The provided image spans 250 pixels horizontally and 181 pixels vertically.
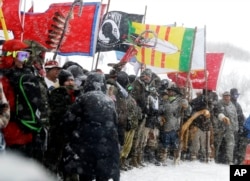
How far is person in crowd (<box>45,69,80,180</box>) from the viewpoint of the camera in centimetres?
602

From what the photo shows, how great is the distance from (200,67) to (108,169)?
274 inches

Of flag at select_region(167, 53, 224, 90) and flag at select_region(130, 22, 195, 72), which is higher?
flag at select_region(130, 22, 195, 72)

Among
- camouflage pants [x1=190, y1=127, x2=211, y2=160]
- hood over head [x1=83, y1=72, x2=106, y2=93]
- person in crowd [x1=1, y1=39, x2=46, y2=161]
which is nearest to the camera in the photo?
person in crowd [x1=1, y1=39, x2=46, y2=161]

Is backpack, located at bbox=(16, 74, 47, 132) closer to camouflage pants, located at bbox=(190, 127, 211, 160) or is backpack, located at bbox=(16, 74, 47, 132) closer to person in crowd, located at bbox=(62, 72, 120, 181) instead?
person in crowd, located at bbox=(62, 72, 120, 181)

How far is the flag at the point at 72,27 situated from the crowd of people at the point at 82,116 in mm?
1168

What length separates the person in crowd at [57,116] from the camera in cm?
602

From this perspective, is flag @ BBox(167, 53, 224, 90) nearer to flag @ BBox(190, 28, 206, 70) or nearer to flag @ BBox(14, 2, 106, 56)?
flag @ BBox(190, 28, 206, 70)

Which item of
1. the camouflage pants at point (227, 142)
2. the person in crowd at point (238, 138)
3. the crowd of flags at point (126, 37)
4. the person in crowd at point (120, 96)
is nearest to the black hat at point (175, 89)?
the crowd of flags at point (126, 37)

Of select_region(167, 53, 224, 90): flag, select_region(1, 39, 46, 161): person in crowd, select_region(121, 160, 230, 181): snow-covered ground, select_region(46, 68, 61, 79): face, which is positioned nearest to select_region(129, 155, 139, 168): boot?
select_region(121, 160, 230, 181): snow-covered ground

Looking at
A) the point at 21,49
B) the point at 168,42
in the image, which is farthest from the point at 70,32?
the point at 21,49

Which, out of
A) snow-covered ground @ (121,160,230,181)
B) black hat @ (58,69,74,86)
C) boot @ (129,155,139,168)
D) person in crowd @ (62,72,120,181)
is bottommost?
snow-covered ground @ (121,160,230,181)

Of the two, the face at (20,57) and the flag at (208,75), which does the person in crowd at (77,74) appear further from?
the flag at (208,75)

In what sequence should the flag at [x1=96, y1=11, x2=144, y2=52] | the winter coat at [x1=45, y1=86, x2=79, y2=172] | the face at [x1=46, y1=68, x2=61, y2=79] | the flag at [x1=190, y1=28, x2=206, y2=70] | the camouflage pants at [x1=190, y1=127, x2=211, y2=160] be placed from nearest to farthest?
the winter coat at [x1=45, y1=86, x2=79, y2=172] < the face at [x1=46, y1=68, x2=61, y2=79] < the flag at [x1=96, y1=11, x2=144, y2=52] < the camouflage pants at [x1=190, y1=127, x2=211, y2=160] < the flag at [x1=190, y1=28, x2=206, y2=70]

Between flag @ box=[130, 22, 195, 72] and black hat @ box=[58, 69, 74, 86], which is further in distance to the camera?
flag @ box=[130, 22, 195, 72]
